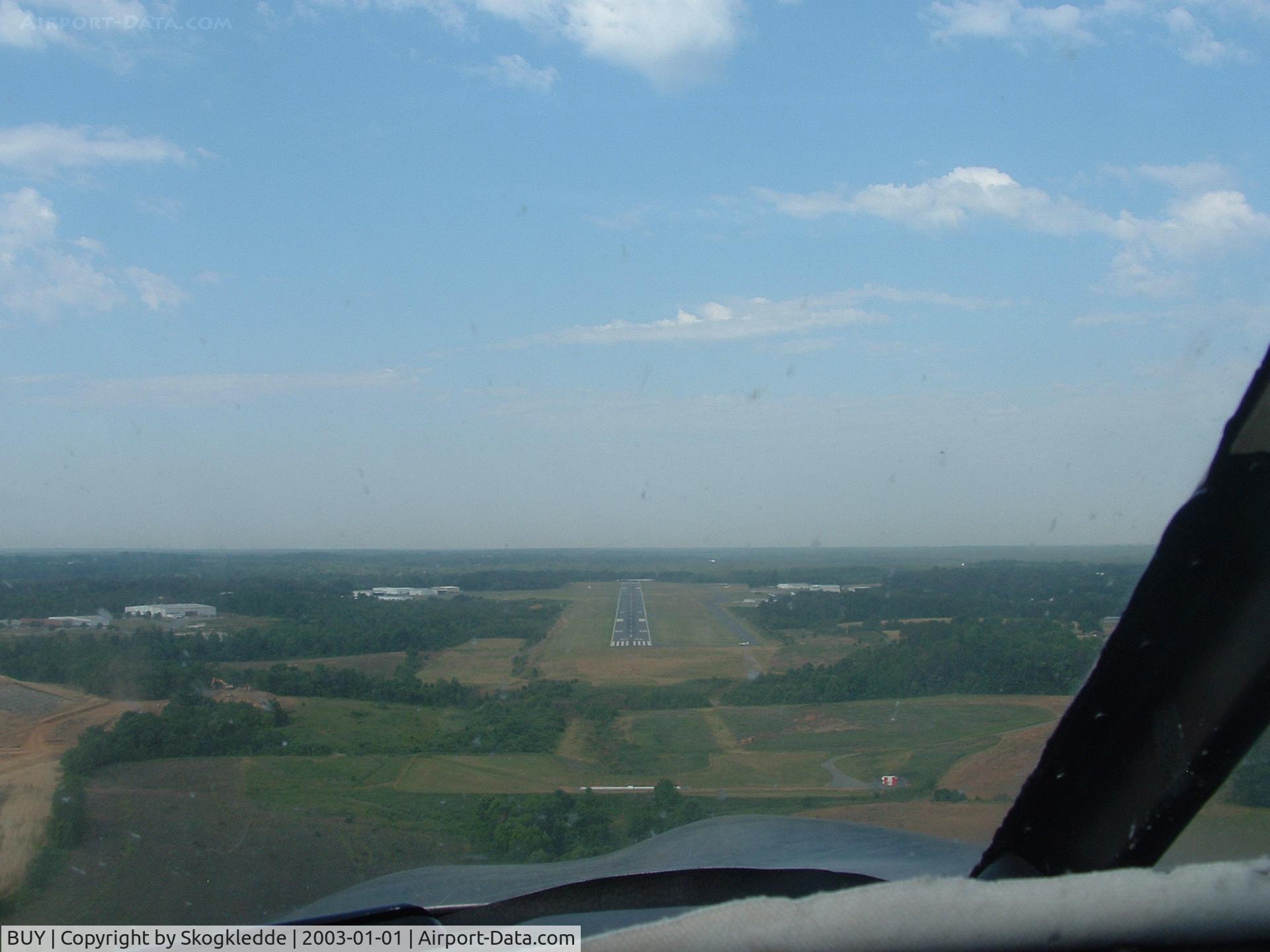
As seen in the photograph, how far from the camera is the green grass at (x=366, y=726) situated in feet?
19.1

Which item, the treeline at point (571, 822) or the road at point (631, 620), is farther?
the road at point (631, 620)

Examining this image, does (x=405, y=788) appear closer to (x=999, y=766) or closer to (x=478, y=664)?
(x=478, y=664)

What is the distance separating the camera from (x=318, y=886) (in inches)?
169

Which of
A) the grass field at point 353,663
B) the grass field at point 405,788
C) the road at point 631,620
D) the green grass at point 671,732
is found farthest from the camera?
the road at point 631,620

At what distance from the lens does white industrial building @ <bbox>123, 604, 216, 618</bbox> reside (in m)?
7.35

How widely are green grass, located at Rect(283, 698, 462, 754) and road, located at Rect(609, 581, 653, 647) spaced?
2278 millimetres

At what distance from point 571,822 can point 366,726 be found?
1838mm

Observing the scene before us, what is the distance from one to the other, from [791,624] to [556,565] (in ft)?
15.2

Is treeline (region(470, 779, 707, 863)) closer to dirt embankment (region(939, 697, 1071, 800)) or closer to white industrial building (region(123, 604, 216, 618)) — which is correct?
dirt embankment (region(939, 697, 1071, 800))

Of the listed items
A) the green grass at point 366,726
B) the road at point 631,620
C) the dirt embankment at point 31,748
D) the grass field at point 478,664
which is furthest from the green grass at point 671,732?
the dirt embankment at point 31,748

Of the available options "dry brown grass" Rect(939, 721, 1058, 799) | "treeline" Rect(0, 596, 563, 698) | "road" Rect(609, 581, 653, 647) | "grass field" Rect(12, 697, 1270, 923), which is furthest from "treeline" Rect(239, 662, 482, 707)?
"dry brown grass" Rect(939, 721, 1058, 799)

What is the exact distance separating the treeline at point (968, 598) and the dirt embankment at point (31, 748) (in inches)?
184

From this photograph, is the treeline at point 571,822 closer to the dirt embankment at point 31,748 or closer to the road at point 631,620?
the dirt embankment at point 31,748

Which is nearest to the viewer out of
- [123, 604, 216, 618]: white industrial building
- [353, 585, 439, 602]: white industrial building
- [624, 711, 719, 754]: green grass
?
[624, 711, 719, 754]: green grass
